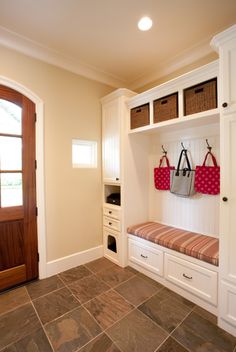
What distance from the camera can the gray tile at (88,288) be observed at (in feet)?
6.46

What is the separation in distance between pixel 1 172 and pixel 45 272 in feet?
4.39

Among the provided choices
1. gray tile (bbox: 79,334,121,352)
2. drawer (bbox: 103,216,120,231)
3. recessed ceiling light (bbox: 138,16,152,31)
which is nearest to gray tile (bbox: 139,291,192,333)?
gray tile (bbox: 79,334,121,352)

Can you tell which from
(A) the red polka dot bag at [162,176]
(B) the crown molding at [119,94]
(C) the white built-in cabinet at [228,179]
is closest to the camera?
(C) the white built-in cabinet at [228,179]

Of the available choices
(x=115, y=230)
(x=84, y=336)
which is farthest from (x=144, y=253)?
(x=84, y=336)

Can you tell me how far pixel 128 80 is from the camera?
9.80 feet

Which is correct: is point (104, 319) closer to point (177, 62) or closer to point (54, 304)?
point (54, 304)

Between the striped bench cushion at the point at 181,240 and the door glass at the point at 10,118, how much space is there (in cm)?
191

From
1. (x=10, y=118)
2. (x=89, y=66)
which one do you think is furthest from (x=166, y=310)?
(x=89, y=66)

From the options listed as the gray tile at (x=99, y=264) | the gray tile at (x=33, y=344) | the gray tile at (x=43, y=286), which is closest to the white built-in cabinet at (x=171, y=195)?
the gray tile at (x=99, y=264)

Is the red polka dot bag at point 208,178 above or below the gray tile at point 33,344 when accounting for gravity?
above

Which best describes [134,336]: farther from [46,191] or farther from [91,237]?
[46,191]

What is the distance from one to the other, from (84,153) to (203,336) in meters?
2.40

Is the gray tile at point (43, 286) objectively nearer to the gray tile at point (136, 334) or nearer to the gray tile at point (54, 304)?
the gray tile at point (54, 304)

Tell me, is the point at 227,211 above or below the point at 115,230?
above
